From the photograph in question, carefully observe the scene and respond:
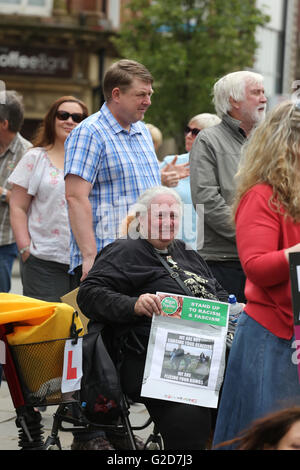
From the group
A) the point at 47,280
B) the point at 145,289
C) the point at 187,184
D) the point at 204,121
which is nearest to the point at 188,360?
the point at 145,289

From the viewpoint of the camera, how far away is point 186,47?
20.5 meters

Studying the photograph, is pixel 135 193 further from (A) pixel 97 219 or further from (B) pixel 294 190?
(B) pixel 294 190

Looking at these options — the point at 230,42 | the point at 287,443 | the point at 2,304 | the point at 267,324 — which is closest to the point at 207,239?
the point at 2,304

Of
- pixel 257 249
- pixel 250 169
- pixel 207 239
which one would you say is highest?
pixel 250 169

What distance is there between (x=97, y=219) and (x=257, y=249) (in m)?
2.02

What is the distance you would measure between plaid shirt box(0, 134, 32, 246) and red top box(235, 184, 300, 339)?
3393 millimetres

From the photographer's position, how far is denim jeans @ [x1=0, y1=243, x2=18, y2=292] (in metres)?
6.55

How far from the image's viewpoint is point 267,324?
344 centimetres

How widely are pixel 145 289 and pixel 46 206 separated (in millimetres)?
1907

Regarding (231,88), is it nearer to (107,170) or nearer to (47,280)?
(107,170)

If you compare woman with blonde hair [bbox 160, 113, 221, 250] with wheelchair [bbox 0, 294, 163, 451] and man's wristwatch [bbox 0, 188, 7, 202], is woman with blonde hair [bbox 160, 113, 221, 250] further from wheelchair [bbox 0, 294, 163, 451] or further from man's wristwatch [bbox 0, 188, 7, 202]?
wheelchair [bbox 0, 294, 163, 451]

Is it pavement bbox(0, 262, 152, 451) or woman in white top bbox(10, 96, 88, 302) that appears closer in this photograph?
pavement bbox(0, 262, 152, 451)

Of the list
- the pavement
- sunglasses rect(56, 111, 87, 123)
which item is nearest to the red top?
the pavement

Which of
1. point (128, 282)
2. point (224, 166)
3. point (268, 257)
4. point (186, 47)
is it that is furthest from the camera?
point (186, 47)
